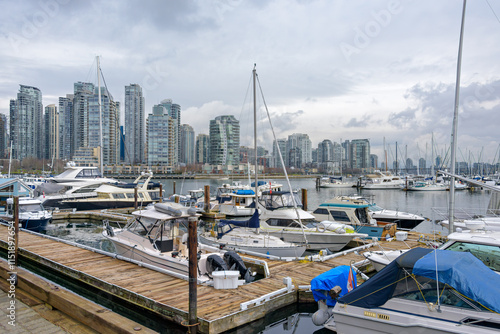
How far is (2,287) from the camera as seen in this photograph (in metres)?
10.6

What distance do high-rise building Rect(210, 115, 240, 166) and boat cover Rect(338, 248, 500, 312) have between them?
113277 mm

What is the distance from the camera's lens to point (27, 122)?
14275 cm

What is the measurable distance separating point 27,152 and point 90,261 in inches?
6249

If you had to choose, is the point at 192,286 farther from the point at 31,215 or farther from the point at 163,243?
the point at 31,215

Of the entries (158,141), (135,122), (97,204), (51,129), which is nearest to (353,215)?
(97,204)

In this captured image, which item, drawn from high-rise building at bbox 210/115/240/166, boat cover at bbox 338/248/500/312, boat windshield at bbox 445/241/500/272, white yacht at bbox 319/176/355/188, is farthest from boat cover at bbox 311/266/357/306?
high-rise building at bbox 210/115/240/166

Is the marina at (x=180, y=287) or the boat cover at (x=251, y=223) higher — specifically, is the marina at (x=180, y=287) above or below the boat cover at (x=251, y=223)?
below

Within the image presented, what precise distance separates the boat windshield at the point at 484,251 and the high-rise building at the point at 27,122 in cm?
15322

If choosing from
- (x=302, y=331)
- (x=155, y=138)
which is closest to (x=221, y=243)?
(x=302, y=331)

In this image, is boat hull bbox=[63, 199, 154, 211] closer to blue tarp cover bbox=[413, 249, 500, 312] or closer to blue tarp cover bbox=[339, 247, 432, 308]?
blue tarp cover bbox=[339, 247, 432, 308]

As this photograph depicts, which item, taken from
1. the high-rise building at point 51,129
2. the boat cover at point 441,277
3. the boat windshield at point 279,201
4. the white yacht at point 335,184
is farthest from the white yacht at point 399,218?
the high-rise building at point 51,129

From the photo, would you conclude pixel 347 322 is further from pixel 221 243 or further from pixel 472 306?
pixel 221 243

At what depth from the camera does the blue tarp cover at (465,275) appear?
20.5 ft

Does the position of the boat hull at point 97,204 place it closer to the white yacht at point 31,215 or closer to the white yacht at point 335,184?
the white yacht at point 31,215
